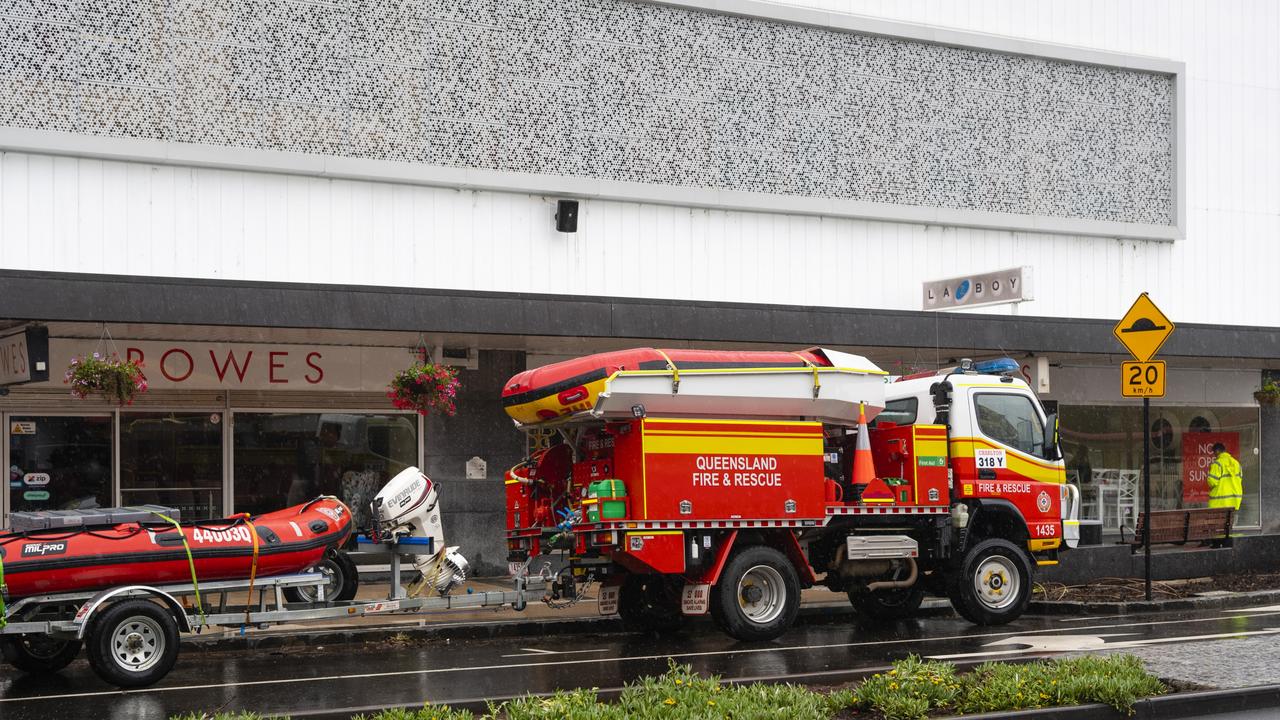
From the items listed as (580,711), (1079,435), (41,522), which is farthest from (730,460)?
(1079,435)

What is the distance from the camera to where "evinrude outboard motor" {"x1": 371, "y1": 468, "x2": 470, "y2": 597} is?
47.3 ft

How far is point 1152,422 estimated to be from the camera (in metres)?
25.7

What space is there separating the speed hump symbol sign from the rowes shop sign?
41.6 ft

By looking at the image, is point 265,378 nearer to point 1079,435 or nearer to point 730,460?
point 730,460

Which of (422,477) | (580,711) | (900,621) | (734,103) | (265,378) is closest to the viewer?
(580,711)

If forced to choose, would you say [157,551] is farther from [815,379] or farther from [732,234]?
[732,234]

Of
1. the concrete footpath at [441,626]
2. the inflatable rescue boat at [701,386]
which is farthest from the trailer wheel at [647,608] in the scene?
the inflatable rescue boat at [701,386]

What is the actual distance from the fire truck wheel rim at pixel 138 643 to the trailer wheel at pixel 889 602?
8123 mm

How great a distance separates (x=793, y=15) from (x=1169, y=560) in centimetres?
954

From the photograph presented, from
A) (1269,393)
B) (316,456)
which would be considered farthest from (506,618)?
(1269,393)

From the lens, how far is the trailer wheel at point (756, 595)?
45.4 ft

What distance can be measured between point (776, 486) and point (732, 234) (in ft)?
22.5

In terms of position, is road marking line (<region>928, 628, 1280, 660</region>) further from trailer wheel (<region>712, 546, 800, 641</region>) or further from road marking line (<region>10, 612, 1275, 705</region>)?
trailer wheel (<region>712, 546, 800, 641</region>)

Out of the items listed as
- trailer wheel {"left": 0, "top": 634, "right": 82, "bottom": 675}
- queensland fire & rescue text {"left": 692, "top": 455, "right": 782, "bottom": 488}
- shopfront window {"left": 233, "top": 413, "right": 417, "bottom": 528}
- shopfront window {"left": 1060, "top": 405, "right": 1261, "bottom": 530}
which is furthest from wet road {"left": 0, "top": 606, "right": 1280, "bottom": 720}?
shopfront window {"left": 1060, "top": 405, "right": 1261, "bottom": 530}
